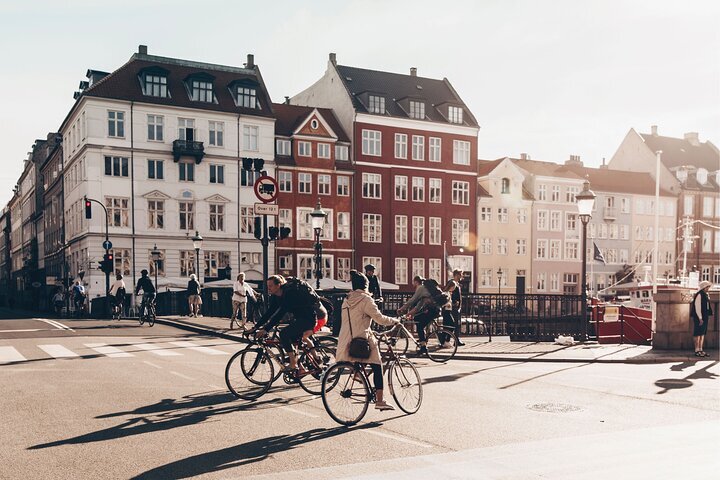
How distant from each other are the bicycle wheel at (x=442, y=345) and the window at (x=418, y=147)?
43.4m

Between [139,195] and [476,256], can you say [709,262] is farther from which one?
[139,195]

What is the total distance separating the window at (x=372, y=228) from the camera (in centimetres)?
5791

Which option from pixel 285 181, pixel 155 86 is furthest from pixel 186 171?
pixel 285 181

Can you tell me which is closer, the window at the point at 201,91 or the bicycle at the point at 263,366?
the bicycle at the point at 263,366

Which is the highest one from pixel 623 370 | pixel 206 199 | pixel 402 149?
pixel 402 149

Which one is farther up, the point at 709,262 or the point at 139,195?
the point at 139,195

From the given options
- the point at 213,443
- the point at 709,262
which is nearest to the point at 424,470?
the point at 213,443

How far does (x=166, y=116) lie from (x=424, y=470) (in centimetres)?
4824

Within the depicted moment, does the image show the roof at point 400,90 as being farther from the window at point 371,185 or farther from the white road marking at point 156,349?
the white road marking at point 156,349

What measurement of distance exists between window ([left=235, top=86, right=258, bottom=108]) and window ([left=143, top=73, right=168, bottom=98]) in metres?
5.40

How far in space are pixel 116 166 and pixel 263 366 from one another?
41991mm

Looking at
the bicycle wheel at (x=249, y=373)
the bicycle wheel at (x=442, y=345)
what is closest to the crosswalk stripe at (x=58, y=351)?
the bicycle wheel at (x=249, y=373)

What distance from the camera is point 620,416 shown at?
386 inches

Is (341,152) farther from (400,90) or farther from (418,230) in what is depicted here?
(418,230)
